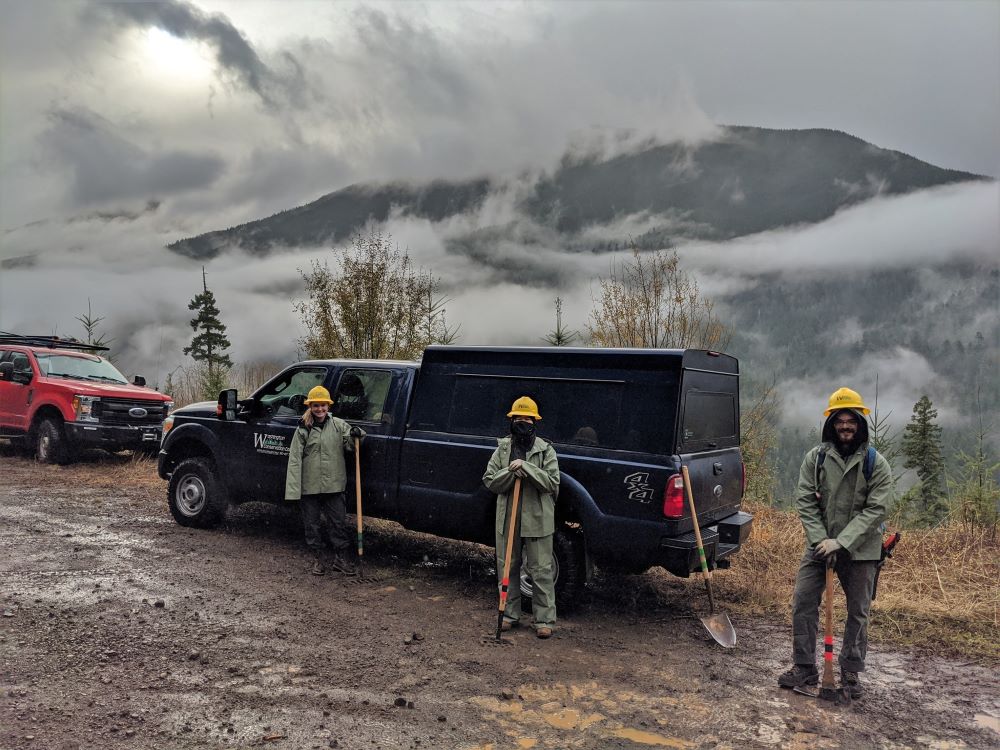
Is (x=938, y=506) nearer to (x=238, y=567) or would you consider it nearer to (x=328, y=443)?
(x=328, y=443)

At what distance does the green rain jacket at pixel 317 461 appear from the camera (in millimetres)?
6910

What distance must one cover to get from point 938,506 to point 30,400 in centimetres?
1472

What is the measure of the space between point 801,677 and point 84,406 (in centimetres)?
1207

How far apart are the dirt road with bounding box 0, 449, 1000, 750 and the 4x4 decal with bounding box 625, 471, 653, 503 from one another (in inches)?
43.2

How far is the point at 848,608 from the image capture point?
462 centimetres

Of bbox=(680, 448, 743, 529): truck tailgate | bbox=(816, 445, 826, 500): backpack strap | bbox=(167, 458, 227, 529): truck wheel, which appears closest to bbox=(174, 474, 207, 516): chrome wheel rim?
bbox=(167, 458, 227, 529): truck wheel

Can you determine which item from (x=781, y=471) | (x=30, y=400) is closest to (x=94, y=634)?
(x=30, y=400)

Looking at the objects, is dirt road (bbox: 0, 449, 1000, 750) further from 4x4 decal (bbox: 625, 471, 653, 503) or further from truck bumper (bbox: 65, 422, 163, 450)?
truck bumper (bbox: 65, 422, 163, 450)

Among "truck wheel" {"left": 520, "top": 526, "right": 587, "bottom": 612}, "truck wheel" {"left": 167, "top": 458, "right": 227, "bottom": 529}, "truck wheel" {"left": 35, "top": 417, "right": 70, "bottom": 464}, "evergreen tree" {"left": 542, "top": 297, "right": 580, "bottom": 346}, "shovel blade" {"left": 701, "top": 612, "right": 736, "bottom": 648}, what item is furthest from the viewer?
"evergreen tree" {"left": 542, "top": 297, "right": 580, "bottom": 346}

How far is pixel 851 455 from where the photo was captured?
4.68 m


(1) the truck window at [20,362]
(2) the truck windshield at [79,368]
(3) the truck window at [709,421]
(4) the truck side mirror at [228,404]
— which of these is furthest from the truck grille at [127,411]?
(3) the truck window at [709,421]

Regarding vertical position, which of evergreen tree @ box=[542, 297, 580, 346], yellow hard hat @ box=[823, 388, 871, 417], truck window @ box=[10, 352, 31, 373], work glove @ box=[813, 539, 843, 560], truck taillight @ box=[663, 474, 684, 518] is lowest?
work glove @ box=[813, 539, 843, 560]

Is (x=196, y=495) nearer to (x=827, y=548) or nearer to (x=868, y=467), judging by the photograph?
(x=827, y=548)

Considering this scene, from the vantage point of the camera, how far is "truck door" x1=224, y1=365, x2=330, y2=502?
776 centimetres
